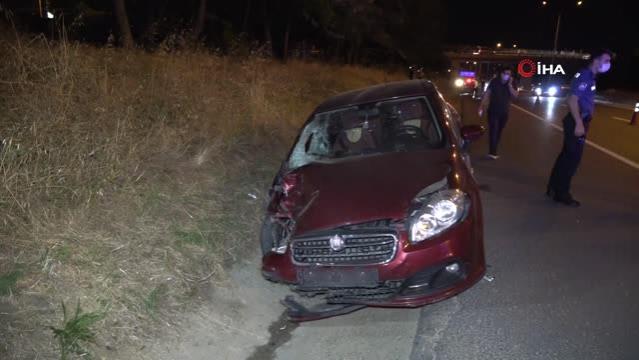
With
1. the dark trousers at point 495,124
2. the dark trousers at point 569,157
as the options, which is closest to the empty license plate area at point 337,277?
the dark trousers at point 569,157

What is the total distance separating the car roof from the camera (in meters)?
5.51

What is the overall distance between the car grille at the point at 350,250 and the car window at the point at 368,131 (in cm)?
134

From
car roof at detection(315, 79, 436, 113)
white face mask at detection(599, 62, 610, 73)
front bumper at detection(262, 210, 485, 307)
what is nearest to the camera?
front bumper at detection(262, 210, 485, 307)

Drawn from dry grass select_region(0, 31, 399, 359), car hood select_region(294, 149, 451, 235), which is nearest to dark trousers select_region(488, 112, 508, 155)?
dry grass select_region(0, 31, 399, 359)

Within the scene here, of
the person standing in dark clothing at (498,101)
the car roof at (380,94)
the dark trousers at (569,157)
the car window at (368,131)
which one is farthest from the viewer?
the person standing in dark clothing at (498,101)

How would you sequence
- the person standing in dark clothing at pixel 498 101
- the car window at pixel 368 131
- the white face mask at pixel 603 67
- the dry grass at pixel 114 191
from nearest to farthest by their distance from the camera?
the dry grass at pixel 114 191
the car window at pixel 368 131
the white face mask at pixel 603 67
the person standing in dark clothing at pixel 498 101

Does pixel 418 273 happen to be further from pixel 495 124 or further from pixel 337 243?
pixel 495 124

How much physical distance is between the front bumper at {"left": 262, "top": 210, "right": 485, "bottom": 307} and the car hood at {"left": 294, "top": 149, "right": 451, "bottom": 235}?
0.28 metres

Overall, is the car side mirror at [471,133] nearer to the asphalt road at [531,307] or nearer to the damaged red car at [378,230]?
the damaged red car at [378,230]

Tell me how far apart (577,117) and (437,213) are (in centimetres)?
365

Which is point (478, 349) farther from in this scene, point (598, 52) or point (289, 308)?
point (598, 52)

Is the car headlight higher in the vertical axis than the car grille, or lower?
higher

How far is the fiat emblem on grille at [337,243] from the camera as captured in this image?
391cm

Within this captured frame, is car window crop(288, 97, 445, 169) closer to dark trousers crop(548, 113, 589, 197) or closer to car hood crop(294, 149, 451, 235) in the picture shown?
car hood crop(294, 149, 451, 235)
